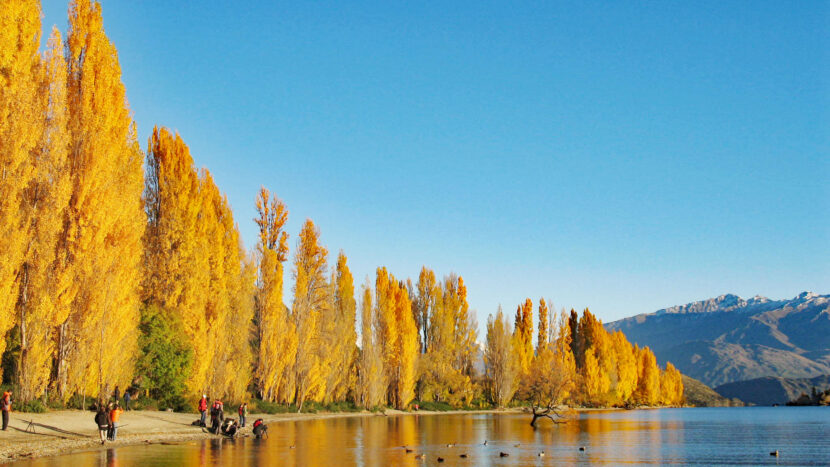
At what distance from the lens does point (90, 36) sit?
96.4ft

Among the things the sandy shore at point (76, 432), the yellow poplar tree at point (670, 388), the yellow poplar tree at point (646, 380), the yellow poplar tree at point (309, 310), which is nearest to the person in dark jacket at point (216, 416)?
the sandy shore at point (76, 432)

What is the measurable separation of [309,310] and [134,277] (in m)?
20.6

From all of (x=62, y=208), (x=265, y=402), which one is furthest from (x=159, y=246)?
(x=265, y=402)

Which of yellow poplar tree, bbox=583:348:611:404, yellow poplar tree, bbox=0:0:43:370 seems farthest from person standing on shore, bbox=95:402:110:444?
yellow poplar tree, bbox=583:348:611:404

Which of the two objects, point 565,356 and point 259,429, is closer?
point 259,429

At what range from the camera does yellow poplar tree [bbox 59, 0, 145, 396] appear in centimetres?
2628

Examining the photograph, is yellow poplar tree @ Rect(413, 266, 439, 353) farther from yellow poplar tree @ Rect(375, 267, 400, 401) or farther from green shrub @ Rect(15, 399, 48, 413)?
green shrub @ Rect(15, 399, 48, 413)

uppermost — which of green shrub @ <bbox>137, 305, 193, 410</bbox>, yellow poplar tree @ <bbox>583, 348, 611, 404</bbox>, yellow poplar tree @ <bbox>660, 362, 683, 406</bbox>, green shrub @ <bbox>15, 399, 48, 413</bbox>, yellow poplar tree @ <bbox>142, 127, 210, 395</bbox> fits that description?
yellow poplar tree @ <bbox>142, 127, 210, 395</bbox>

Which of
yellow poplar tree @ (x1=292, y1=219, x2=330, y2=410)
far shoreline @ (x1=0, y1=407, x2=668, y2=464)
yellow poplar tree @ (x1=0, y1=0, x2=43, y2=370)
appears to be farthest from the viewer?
yellow poplar tree @ (x1=292, y1=219, x2=330, y2=410)

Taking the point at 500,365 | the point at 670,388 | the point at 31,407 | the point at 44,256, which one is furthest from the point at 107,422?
the point at 670,388

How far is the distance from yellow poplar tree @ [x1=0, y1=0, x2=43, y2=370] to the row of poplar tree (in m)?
0.05

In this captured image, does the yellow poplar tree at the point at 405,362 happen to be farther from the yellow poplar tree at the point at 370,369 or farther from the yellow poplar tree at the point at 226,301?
the yellow poplar tree at the point at 226,301

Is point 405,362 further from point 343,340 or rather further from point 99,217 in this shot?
point 99,217

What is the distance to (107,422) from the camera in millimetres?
23156
